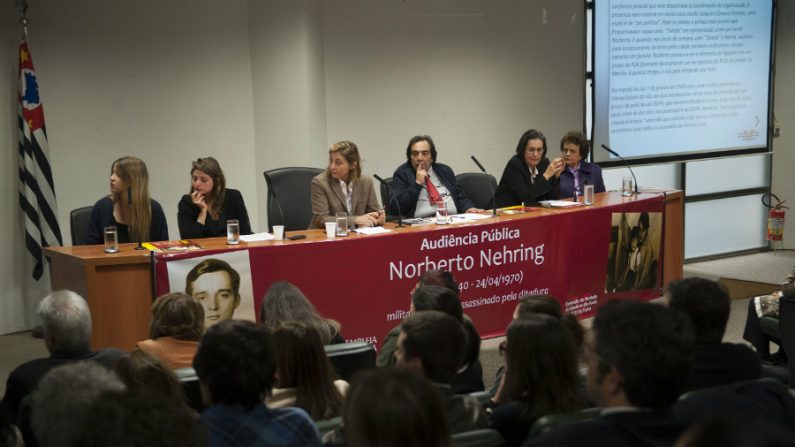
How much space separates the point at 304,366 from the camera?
2.66 metres

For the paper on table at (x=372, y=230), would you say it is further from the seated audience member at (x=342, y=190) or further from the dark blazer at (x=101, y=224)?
the dark blazer at (x=101, y=224)

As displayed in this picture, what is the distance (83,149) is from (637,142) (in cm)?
447

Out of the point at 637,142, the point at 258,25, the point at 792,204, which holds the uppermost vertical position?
the point at 258,25

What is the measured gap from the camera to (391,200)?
5840 millimetres

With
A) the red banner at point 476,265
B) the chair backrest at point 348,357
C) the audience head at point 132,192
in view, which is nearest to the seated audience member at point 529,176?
the red banner at point 476,265

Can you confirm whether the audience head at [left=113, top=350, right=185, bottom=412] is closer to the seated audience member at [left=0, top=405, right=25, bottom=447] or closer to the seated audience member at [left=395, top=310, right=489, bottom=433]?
the seated audience member at [left=0, top=405, right=25, bottom=447]

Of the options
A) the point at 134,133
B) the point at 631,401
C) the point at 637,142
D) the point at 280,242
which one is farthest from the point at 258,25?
the point at 631,401

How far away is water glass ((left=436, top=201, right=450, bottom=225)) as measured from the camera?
17.9 feet

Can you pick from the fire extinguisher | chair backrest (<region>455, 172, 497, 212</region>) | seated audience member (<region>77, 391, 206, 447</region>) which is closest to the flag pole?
chair backrest (<region>455, 172, 497, 212</region>)

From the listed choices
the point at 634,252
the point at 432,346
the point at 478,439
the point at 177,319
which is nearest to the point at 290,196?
the point at 634,252

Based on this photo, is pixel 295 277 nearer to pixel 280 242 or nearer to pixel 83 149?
pixel 280 242

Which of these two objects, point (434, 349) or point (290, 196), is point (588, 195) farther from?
point (434, 349)

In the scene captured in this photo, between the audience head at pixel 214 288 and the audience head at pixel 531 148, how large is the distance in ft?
8.25

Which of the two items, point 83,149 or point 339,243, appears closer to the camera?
point 339,243
